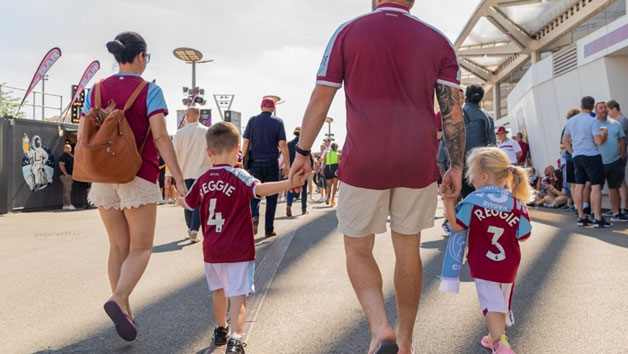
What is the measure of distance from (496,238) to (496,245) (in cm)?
4

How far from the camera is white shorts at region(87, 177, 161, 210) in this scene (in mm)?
3297

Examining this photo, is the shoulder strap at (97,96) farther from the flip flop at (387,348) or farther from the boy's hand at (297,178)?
the flip flop at (387,348)

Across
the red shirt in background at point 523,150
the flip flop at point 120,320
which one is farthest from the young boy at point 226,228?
the red shirt in background at point 523,150

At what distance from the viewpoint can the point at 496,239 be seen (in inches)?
118

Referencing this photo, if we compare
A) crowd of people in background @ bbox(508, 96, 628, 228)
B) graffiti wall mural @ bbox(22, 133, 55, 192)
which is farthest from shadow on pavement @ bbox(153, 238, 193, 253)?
graffiti wall mural @ bbox(22, 133, 55, 192)

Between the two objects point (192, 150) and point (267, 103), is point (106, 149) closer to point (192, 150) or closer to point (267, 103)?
point (192, 150)

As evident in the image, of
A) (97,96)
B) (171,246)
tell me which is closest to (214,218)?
(97,96)

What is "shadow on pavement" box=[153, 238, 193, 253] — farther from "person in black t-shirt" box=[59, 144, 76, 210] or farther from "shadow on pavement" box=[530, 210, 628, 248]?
"person in black t-shirt" box=[59, 144, 76, 210]

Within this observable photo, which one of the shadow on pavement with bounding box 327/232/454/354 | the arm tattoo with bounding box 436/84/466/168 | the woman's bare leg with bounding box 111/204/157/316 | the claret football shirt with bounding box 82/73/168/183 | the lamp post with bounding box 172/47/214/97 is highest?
the lamp post with bounding box 172/47/214/97

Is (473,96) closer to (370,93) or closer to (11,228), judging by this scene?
(370,93)

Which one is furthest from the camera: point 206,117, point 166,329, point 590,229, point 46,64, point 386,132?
point 206,117

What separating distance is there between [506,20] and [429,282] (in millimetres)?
25251

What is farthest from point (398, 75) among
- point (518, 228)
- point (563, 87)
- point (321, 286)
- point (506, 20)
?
point (506, 20)

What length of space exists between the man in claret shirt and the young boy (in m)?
0.54
